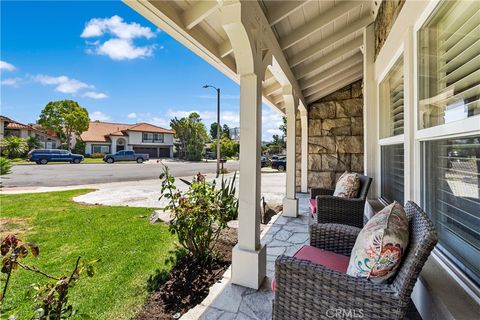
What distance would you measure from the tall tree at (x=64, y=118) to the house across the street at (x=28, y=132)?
2103 mm

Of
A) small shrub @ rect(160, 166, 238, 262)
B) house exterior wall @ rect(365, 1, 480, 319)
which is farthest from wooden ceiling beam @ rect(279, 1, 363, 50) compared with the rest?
small shrub @ rect(160, 166, 238, 262)

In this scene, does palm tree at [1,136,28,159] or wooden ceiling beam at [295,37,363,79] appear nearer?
wooden ceiling beam at [295,37,363,79]

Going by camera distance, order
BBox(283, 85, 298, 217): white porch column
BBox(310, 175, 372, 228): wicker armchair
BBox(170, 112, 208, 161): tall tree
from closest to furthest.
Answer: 1. BBox(310, 175, 372, 228): wicker armchair
2. BBox(283, 85, 298, 217): white porch column
3. BBox(170, 112, 208, 161): tall tree

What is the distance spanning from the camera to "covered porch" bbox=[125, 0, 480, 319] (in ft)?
4.33

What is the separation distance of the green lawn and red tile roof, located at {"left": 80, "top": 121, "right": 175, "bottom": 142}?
26960 mm

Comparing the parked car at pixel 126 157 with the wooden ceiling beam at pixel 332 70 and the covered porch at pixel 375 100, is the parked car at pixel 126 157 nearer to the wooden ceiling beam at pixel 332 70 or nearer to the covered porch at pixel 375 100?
the wooden ceiling beam at pixel 332 70

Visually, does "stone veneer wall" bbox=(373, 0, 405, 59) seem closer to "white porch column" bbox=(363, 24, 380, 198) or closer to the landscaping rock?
"white porch column" bbox=(363, 24, 380, 198)

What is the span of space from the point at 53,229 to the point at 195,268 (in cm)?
308

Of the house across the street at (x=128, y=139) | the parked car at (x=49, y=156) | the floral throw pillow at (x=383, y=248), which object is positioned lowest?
the floral throw pillow at (x=383, y=248)

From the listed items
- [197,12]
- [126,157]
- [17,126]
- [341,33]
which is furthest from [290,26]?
[17,126]

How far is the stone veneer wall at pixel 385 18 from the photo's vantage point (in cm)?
254

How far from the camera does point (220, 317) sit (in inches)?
70.8

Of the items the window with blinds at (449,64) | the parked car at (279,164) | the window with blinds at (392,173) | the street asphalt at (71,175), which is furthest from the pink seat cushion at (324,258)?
the parked car at (279,164)

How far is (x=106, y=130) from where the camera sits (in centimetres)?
3225
